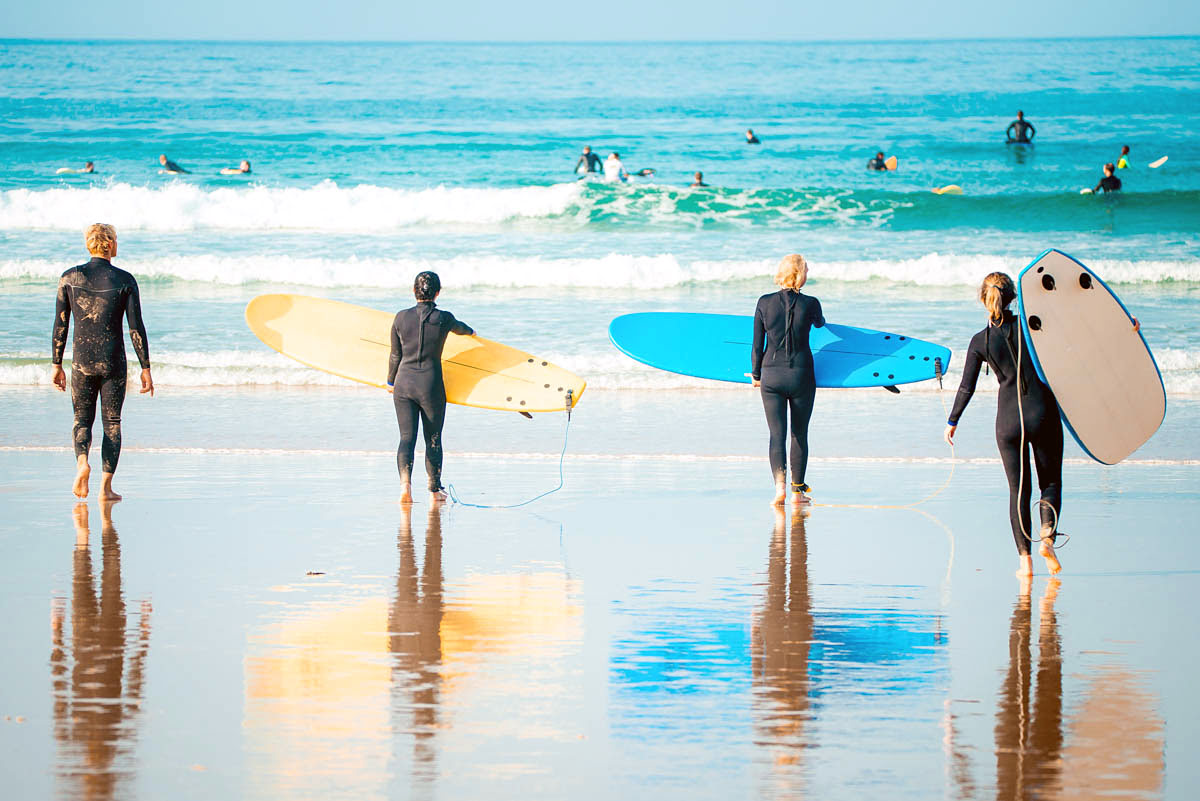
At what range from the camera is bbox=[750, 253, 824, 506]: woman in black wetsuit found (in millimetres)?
7223

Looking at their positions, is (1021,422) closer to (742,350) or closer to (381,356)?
(742,350)

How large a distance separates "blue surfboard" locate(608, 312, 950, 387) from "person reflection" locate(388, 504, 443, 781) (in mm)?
2920

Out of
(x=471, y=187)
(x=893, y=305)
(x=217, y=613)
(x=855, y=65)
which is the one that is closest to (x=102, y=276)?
(x=217, y=613)

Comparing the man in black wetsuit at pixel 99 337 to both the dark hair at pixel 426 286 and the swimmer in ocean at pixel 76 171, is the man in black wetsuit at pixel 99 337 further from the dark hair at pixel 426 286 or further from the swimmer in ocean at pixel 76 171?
the swimmer in ocean at pixel 76 171

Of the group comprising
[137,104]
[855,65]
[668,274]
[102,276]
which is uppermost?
[855,65]

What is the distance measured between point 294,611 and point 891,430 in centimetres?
581

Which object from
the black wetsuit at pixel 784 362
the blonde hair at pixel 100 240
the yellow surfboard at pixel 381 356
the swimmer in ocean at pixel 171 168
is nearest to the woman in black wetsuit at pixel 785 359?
the black wetsuit at pixel 784 362

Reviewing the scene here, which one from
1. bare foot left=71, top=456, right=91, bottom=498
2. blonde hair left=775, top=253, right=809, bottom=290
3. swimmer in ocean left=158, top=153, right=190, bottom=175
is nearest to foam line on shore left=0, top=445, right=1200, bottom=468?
bare foot left=71, top=456, right=91, bottom=498

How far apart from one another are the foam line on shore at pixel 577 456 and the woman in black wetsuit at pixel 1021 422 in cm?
285

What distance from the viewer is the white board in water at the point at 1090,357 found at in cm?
597

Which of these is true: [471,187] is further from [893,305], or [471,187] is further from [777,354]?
[777,354]

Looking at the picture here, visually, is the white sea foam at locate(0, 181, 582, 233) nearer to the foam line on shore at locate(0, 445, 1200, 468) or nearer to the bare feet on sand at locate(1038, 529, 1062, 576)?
the foam line on shore at locate(0, 445, 1200, 468)

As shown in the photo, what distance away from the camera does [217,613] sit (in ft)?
16.5

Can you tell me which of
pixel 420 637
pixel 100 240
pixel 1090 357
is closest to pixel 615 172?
pixel 100 240
